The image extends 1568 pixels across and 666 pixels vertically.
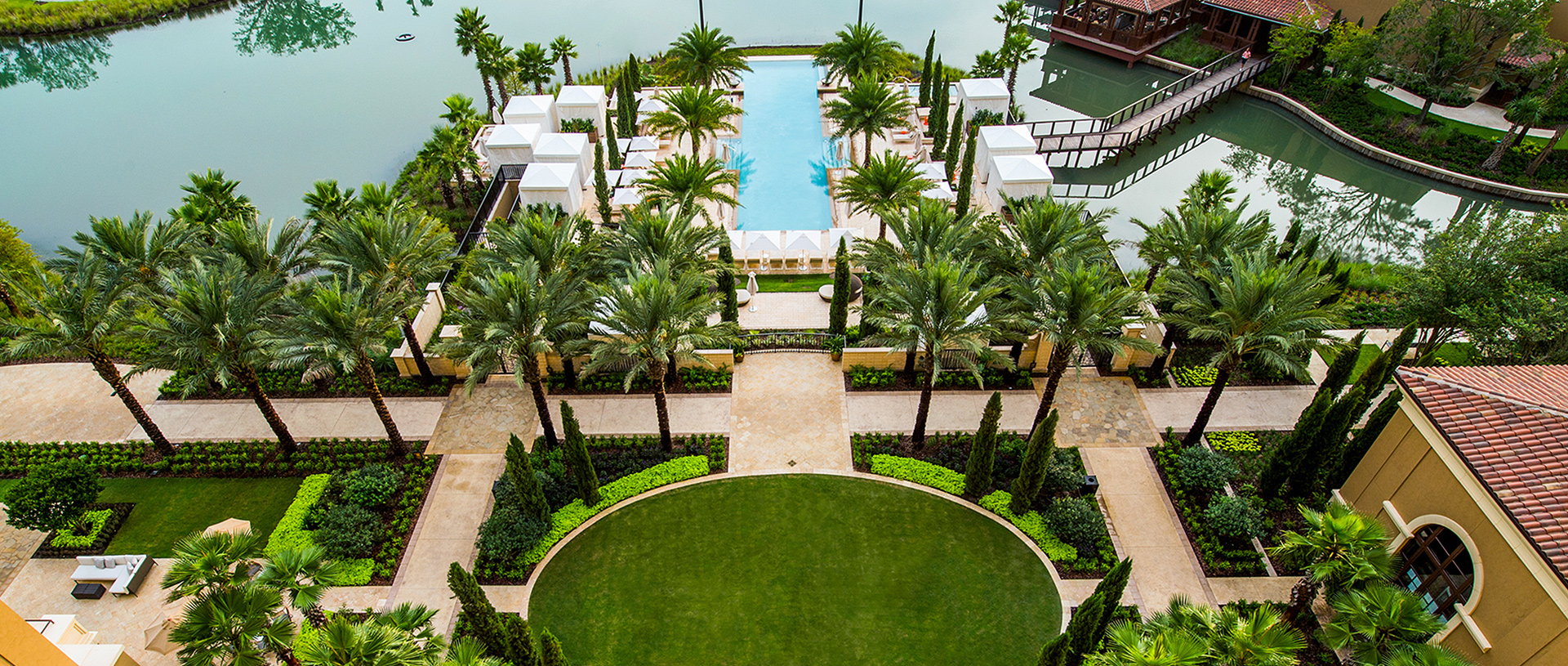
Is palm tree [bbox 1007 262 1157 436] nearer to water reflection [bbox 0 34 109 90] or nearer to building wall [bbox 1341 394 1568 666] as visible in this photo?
building wall [bbox 1341 394 1568 666]

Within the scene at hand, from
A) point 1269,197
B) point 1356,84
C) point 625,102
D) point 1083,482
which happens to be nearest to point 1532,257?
point 1083,482

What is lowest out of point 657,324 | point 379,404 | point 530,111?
point 379,404

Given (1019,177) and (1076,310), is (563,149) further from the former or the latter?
(1076,310)

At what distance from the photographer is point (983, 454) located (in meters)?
20.8

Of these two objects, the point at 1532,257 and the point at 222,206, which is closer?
the point at 1532,257

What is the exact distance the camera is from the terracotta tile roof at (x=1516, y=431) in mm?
14805

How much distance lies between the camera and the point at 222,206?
2700cm

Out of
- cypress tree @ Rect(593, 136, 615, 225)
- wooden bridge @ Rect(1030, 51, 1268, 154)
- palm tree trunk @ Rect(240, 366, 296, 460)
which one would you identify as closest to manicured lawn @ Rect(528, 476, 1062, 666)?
palm tree trunk @ Rect(240, 366, 296, 460)

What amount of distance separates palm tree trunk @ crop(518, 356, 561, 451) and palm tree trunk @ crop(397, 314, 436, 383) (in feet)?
13.0

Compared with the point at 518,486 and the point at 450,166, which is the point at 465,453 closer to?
the point at 518,486

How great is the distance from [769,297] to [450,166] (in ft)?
56.0

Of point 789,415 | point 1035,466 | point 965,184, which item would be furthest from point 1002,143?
point 1035,466

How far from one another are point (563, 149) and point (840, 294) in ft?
62.7

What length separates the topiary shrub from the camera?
21.7 meters
